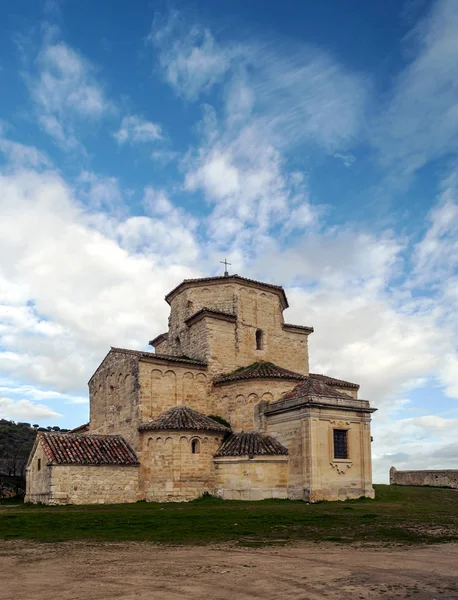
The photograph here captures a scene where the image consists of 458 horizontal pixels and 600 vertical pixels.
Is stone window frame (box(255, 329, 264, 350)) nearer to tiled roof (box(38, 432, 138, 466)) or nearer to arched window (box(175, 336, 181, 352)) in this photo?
arched window (box(175, 336, 181, 352))

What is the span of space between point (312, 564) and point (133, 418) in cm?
2009

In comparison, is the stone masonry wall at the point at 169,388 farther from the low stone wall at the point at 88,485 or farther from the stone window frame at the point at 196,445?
the low stone wall at the point at 88,485

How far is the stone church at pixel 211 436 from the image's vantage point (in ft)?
88.3

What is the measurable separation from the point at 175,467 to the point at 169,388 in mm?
4691

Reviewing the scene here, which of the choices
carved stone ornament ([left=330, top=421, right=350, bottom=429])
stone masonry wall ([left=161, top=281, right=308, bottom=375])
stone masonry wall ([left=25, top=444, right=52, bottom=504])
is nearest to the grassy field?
carved stone ornament ([left=330, top=421, right=350, bottom=429])

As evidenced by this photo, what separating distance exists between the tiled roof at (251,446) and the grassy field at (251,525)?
16.0ft

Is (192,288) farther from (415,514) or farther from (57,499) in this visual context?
(415,514)

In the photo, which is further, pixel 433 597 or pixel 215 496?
pixel 215 496

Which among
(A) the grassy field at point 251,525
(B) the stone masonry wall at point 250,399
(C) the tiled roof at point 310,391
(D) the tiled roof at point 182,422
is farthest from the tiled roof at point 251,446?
(A) the grassy field at point 251,525

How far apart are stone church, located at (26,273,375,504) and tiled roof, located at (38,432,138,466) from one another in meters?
0.05

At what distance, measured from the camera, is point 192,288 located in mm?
35750

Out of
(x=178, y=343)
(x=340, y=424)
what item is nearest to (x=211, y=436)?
(x=340, y=424)

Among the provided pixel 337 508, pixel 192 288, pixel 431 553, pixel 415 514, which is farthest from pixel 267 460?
pixel 431 553

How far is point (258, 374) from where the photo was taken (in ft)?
99.5
